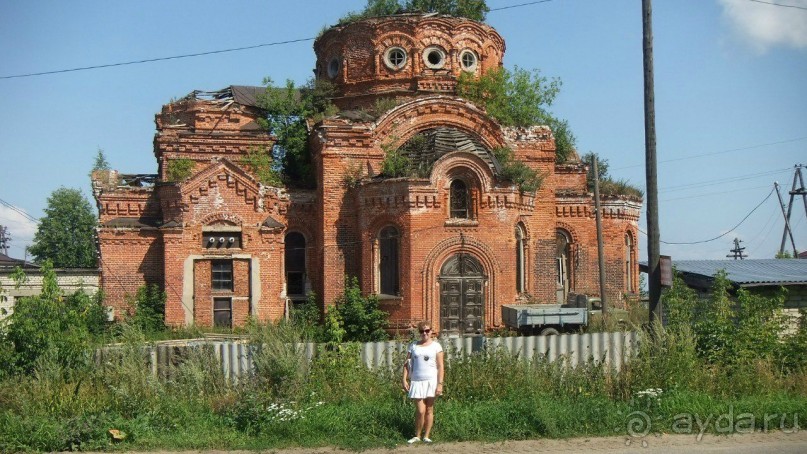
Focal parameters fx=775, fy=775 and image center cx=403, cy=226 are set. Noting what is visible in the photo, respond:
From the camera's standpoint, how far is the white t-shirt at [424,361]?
10.4m

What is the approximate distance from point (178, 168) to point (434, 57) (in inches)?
383

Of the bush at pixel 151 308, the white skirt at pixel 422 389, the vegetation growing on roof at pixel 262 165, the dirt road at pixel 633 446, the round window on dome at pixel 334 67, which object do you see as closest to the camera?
the dirt road at pixel 633 446

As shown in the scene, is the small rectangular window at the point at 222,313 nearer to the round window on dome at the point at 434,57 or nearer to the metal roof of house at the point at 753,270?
the round window on dome at the point at 434,57

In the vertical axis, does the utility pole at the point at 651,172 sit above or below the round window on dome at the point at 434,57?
below

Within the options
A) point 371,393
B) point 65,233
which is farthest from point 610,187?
point 65,233

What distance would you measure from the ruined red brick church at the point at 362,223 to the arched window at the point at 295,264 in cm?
3

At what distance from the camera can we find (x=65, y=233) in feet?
212

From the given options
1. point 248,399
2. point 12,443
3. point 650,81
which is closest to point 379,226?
point 650,81

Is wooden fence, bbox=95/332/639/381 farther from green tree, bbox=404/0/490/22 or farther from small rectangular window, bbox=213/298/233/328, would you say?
green tree, bbox=404/0/490/22

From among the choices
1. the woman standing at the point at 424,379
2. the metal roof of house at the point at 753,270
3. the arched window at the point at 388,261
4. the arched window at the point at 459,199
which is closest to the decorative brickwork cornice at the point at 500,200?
the arched window at the point at 459,199

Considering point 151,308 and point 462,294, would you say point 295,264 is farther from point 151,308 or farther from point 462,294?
point 462,294

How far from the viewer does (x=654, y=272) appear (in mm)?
13750

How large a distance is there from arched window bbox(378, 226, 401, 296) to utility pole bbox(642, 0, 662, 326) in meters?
9.13

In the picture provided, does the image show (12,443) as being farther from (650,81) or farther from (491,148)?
(491,148)
